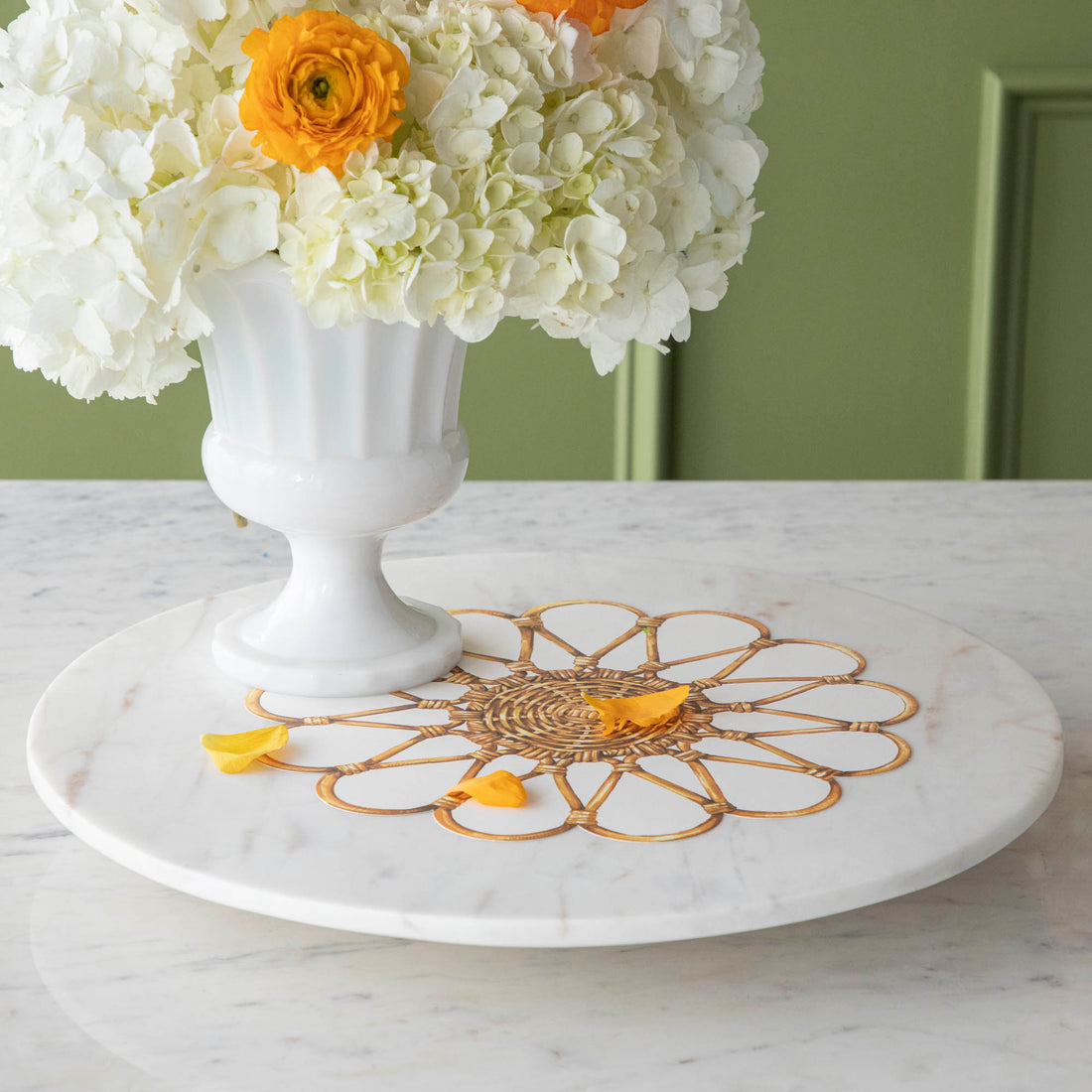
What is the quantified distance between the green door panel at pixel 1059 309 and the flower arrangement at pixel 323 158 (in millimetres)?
2078

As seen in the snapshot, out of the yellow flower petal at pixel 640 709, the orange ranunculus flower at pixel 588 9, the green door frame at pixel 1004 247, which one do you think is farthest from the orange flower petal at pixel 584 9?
the green door frame at pixel 1004 247

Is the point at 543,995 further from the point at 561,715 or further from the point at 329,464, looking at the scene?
the point at 329,464

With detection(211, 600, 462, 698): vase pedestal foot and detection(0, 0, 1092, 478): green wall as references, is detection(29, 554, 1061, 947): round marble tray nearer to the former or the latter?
detection(211, 600, 462, 698): vase pedestal foot

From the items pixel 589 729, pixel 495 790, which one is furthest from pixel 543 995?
pixel 589 729

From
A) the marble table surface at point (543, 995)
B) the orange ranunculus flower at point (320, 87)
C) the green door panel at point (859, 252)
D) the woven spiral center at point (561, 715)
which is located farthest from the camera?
the green door panel at point (859, 252)

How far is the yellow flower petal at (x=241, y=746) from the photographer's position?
0.88 m

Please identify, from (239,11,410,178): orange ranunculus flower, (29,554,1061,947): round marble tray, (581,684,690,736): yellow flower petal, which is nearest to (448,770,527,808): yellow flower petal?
(29,554,1061,947): round marble tray

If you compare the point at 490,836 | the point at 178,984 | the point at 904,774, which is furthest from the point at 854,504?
the point at 178,984

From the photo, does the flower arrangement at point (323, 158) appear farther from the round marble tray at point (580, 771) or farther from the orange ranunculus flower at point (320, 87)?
the round marble tray at point (580, 771)

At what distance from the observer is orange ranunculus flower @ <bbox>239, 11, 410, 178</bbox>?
0.80 metres

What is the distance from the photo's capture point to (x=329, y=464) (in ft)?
3.27

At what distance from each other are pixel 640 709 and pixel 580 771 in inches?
3.8

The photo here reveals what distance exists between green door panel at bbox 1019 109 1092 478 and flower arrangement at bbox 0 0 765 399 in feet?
6.82

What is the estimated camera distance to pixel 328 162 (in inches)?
32.4
